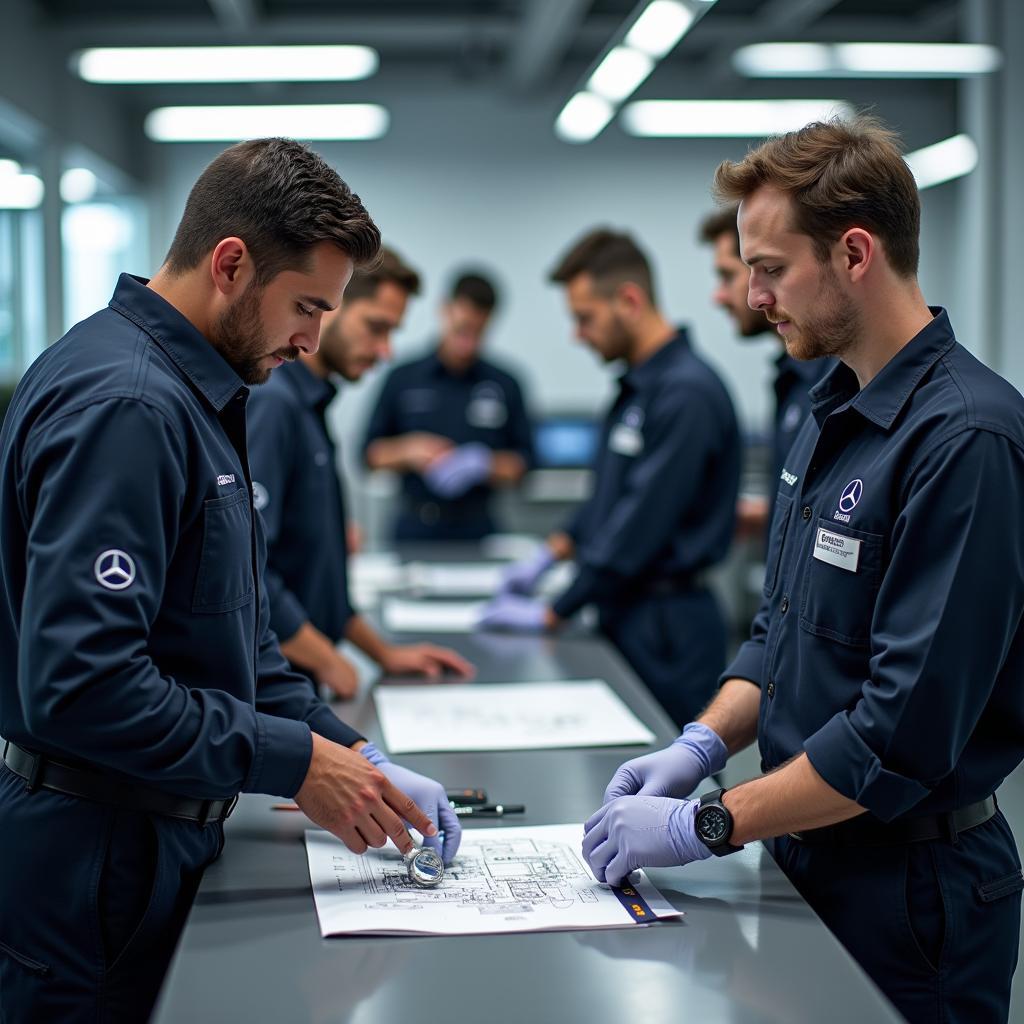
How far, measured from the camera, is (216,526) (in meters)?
1.28

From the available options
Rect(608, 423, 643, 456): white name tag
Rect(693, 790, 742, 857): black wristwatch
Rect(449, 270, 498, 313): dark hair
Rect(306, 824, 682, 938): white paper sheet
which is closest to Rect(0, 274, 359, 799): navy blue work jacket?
Rect(306, 824, 682, 938): white paper sheet

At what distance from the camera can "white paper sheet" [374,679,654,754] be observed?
1.91 metres

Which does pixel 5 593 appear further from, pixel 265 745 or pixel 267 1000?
pixel 267 1000

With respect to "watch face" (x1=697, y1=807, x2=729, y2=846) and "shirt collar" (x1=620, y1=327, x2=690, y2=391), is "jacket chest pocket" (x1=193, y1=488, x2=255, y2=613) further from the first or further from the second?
"shirt collar" (x1=620, y1=327, x2=690, y2=391)

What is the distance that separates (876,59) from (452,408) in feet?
7.06

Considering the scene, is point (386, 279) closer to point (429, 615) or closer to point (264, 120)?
point (429, 615)

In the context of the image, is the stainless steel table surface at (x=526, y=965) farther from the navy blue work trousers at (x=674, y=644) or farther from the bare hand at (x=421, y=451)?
the bare hand at (x=421, y=451)

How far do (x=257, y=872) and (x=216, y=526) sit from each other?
414 millimetres

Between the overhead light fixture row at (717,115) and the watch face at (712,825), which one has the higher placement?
the overhead light fixture row at (717,115)

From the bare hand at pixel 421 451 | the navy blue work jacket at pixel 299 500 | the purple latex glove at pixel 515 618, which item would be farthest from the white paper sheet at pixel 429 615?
the bare hand at pixel 421 451

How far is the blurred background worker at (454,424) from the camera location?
4.73 meters

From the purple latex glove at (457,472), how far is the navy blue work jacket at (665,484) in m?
1.63

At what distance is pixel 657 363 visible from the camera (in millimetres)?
2957

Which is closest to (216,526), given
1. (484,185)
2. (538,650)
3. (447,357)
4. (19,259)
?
(538,650)
